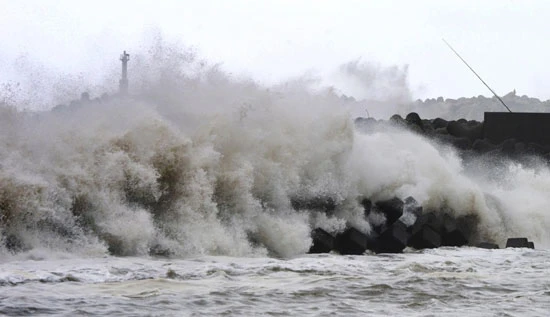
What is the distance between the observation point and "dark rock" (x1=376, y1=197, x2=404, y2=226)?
14558 mm

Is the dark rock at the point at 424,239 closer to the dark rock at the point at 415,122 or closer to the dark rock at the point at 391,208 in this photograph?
the dark rock at the point at 391,208

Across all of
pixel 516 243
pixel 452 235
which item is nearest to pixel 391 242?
pixel 452 235

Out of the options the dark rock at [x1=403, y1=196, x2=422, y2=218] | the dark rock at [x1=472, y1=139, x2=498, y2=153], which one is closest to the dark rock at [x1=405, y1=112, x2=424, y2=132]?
the dark rock at [x1=472, y1=139, x2=498, y2=153]

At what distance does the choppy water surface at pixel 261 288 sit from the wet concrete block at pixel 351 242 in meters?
1.38

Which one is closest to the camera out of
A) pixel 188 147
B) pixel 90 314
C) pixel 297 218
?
pixel 90 314

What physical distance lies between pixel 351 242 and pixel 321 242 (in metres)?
0.58

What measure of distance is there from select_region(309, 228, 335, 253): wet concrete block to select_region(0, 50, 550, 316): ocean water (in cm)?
16

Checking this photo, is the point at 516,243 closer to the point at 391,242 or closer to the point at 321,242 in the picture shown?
the point at 391,242

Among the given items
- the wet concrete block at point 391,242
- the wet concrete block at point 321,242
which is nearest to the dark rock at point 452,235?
the wet concrete block at point 391,242

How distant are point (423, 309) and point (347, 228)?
4.80 meters

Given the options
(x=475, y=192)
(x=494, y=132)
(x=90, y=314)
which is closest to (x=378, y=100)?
(x=494, y=132)

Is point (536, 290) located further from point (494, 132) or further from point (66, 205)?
point (494, 132)

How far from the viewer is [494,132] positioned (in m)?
26.0

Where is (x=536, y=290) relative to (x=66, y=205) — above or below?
below
